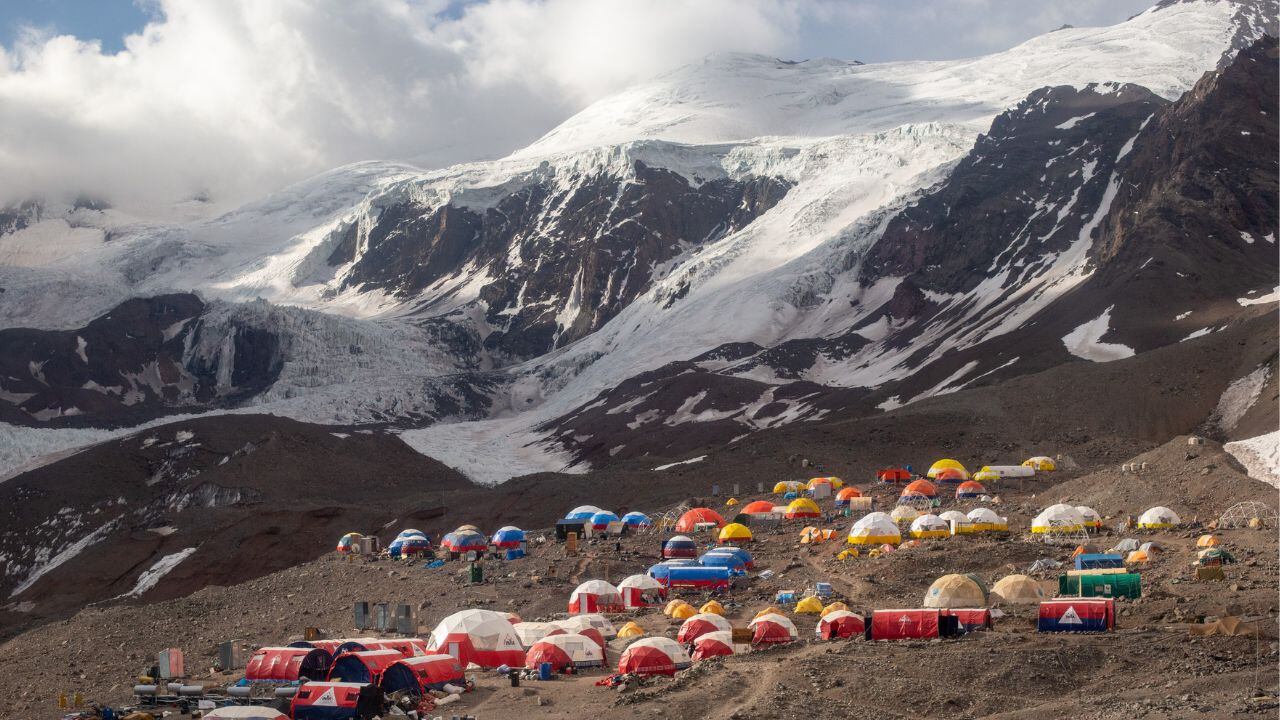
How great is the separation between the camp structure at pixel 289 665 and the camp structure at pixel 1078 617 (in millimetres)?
19668

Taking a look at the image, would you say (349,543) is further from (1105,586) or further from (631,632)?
(1105,586)

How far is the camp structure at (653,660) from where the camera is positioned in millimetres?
37375

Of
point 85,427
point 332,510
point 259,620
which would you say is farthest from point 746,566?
point 85,427

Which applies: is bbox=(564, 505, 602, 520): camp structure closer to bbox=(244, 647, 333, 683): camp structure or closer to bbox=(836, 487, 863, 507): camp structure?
bbox=(836, 487, 863, 507): camp structure

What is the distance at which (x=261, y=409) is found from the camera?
17462 centimetres

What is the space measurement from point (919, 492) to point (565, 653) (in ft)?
108

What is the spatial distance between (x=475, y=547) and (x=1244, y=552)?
35.0 m

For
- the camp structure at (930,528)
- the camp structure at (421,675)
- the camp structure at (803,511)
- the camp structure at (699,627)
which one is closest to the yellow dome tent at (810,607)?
the camp structure at (699,627)

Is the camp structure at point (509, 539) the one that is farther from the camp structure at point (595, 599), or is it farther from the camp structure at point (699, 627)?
the camp structure at point (699, 627)

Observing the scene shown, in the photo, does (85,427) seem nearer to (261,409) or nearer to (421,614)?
(261,409)

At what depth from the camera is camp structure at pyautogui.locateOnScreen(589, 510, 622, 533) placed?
73.1 meters

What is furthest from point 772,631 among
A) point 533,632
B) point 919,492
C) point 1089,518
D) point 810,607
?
point 919,492

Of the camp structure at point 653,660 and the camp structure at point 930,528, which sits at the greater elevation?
the camp structure at point 653,660

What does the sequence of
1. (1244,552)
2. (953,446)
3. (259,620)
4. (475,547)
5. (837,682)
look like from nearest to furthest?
1. (837,682)
2. (1244,552)
3. (259,620)
4. (475,547)
5. (953,446)
